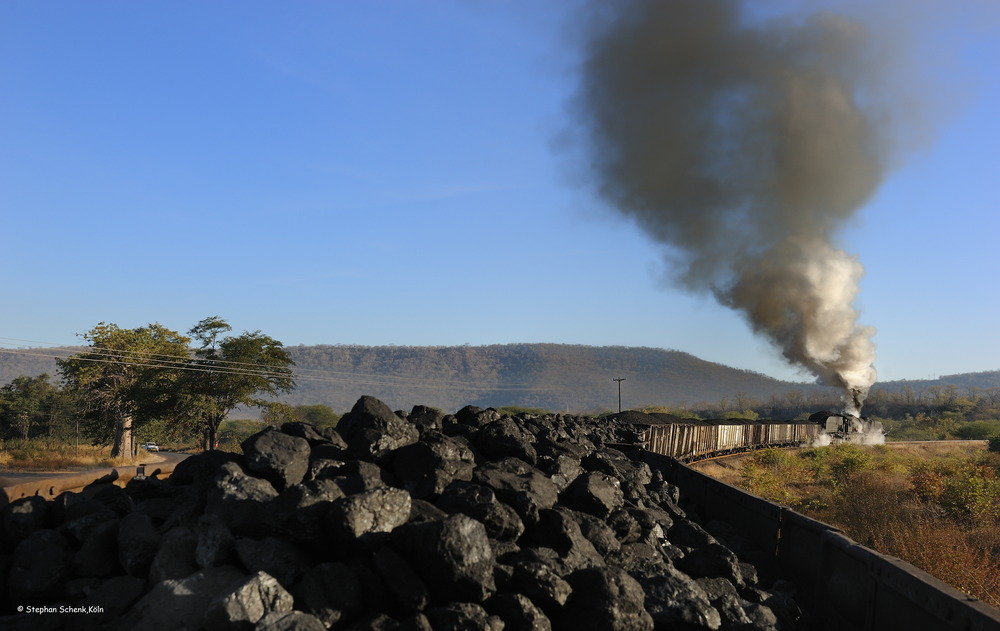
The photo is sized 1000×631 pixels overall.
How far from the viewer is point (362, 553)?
627cm

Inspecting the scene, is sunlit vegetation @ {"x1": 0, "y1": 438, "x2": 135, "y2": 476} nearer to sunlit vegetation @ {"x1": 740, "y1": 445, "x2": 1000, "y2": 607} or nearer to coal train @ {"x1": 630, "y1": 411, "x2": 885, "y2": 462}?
coal train @ {"x1": 630, "y1": 411, "x2": 885, "y2": 462}

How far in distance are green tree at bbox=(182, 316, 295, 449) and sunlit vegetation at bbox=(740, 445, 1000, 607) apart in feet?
102

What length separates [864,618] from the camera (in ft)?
20.5

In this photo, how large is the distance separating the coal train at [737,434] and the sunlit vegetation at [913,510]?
2.75m

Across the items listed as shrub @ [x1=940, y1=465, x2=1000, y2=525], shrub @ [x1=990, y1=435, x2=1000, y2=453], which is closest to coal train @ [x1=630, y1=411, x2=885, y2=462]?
shrub @ [x1=990, y1=435, x2=1000, y2=453]

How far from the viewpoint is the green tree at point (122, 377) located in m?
44.5

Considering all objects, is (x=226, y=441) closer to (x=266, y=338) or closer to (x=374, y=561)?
(x=266, y=338)

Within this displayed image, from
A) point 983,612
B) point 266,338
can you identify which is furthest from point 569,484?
point 266,338

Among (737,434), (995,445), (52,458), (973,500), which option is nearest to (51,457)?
(52,458)

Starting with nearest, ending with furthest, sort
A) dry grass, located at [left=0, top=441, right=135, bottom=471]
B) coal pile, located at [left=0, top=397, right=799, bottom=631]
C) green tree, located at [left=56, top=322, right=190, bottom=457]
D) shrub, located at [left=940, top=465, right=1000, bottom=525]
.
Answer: coal pile, located at [left=0, top=397, right=799, bottom=631] → shrub, located at [left=940, top=465, right=1000, bottom=525] → dry grass, located at [left=0, top=441, right=135, bottom=471] → green tree, located at [left=56, top=322, right=190, bottom=457]

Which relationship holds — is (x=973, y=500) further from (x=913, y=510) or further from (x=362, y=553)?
(x=362, y=553)

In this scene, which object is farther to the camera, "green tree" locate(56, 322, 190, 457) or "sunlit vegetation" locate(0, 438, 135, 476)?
"green tree" locate(56, 322, 190, 457)

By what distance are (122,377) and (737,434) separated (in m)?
37.5

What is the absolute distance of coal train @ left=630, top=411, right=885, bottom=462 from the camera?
85.2 ft
